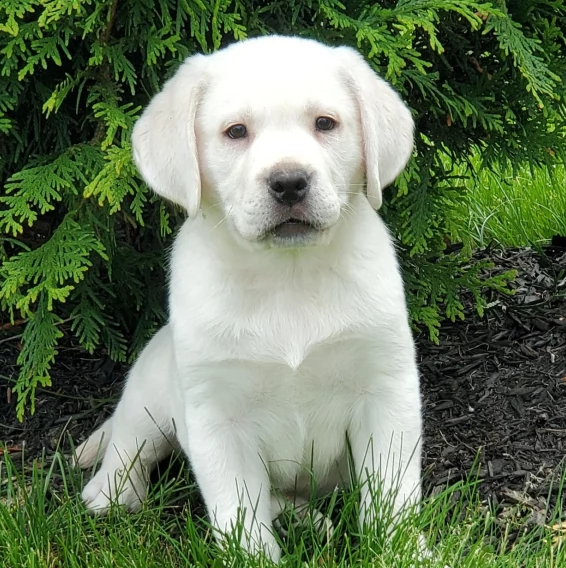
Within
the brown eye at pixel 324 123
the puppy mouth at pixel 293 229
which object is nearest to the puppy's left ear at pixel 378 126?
the brown eye at pixel 324 123

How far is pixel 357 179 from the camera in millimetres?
2783

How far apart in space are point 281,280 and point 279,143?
0.45 meters

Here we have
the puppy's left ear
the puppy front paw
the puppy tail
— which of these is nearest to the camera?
the puppy's left ear

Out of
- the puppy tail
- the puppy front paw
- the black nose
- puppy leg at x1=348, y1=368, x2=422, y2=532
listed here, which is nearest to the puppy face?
the black nose

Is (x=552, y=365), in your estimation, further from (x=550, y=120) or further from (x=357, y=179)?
(x=357, y=179)

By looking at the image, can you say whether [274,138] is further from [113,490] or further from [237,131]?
[113,490]

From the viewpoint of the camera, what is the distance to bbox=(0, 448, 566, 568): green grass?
8.59 feet

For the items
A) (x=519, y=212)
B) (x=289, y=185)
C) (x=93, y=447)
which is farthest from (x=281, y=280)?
(x=519, y=212)

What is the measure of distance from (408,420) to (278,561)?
0.55 m

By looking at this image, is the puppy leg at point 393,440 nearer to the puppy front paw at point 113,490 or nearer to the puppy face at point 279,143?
the puppy face at point 279,143

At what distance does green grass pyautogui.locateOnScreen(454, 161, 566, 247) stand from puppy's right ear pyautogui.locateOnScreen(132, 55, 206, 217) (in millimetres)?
2459

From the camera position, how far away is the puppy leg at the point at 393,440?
282cm

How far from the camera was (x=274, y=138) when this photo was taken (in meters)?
2.56

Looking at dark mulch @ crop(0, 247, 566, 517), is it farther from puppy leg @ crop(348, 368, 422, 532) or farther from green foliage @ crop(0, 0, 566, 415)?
puppy leg @ crop(348, 368, 422, 532)
